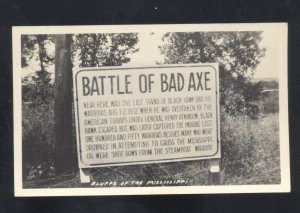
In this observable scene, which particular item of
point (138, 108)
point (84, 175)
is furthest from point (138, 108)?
point (84, 175)

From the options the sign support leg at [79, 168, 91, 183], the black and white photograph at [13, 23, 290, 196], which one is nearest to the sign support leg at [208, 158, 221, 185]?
the black and white photograph at [13, 23, 290, 196]

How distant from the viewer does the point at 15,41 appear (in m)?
0.67

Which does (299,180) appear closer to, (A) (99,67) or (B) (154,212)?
(B) (154,212)

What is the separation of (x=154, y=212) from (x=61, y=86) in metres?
0.21

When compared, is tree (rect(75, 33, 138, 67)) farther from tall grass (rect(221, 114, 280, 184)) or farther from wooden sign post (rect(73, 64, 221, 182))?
tall grass (rect(221, 114, 280, 184))

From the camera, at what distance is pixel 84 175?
676 mm

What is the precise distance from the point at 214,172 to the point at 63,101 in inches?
8.8

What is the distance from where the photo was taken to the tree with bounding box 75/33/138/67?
0.67 m

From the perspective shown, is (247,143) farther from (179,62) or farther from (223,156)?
(179,62)

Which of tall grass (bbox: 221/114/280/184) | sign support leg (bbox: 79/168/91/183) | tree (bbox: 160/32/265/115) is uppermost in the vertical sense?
tree (bbox: 160/32/265/115)

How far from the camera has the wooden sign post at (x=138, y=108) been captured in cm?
67

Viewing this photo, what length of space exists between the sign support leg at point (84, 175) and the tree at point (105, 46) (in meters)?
0.14

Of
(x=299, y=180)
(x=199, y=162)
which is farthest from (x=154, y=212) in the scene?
(x=299, y=180)

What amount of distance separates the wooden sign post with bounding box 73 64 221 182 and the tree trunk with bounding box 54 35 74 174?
0.04 ft
